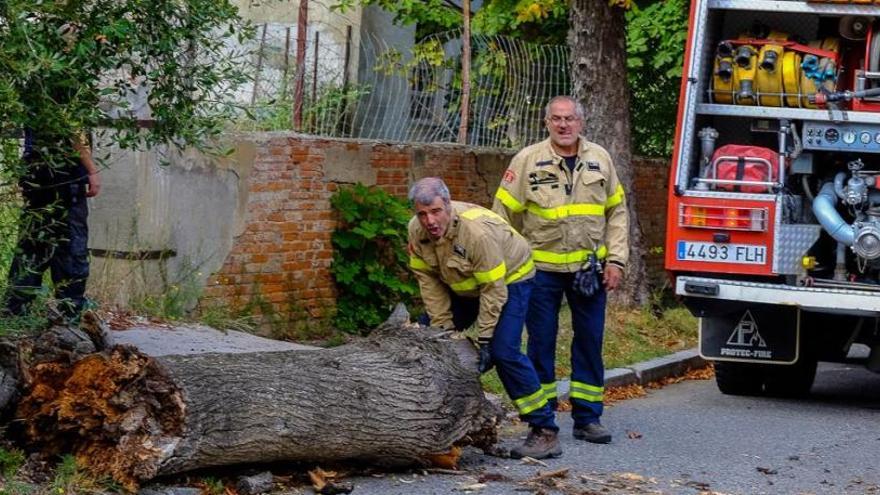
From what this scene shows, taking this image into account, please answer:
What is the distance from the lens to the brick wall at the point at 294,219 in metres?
10.6

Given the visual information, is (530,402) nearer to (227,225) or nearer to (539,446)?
(539,446)

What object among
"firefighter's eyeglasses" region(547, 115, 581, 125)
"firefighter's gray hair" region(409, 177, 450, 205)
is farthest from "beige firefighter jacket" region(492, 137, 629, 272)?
"firefighter's gray hair" region(409, 177, 450, 205)

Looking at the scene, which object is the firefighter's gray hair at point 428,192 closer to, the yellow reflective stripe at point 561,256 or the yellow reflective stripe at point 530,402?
the yellow reflective stripe at point 530,402

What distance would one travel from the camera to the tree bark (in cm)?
1258

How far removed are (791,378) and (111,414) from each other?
5.81 meters

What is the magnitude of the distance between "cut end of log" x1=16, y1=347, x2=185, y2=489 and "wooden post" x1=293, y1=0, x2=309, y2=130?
5164 millimetres

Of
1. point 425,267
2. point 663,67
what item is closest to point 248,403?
point 425,267

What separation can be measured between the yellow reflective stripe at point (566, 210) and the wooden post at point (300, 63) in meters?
3.27

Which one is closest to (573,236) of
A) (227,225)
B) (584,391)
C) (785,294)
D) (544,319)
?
(544,319)

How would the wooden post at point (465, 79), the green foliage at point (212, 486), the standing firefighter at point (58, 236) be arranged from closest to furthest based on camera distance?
the green foliage at point (212, 486), the standing firefighter at point (58, 236), the wooden post at point (465, 79)

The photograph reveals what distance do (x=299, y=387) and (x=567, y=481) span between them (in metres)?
1.40

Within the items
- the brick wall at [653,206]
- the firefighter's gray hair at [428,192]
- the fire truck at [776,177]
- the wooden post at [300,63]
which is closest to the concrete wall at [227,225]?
the wooden post at [300,63]

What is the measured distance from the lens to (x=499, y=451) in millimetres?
7820

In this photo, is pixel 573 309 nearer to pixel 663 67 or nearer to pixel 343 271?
pixel 343 271
